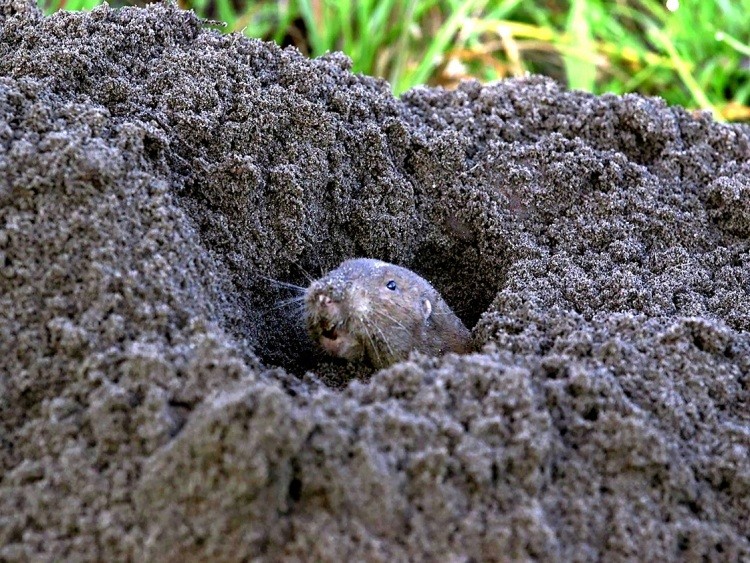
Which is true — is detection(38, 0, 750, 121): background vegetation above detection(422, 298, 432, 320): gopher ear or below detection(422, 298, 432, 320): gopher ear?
above

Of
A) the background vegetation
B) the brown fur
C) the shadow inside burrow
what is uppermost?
the background vegetation

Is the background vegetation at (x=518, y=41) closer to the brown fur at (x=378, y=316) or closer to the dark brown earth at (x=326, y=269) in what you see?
the dark brown earth at (x=326, y=269)

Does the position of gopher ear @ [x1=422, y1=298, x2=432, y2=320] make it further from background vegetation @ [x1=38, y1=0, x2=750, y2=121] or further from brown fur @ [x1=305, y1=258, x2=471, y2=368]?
background vegetation @ [x1=38, y1=0, x2=750, y2=121]

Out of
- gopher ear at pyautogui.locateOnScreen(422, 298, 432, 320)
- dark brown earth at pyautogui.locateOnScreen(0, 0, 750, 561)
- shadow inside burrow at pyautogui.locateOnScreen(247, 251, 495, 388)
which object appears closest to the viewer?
dark brown earth at pyautogui.locateOnScreen(0, 0, 750, 561)

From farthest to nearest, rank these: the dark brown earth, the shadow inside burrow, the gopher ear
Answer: the gopher ear, the shadow inside burrow, the dark brown earth

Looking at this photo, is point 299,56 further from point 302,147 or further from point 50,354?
point 50,354

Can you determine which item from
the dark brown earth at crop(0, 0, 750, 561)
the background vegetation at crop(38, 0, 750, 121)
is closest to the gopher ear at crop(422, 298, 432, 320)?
the dark brown earth at crop(0, 0, 750, 561)

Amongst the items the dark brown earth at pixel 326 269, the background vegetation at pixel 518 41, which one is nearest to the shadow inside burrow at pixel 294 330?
the dark brown earth at pixel 326 269

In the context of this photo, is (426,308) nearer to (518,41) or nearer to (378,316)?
(378,316)
